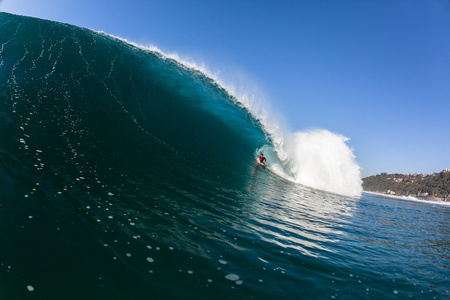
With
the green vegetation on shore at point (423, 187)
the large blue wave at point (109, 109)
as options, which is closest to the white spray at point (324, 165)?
the large blue wave at point (109, 109)

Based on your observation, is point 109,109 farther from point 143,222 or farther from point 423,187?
point 423,187

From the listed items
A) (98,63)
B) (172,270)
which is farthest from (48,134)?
(98,63)

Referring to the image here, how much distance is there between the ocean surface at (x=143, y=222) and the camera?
2865 mm

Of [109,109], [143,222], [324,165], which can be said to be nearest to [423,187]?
[324,165]

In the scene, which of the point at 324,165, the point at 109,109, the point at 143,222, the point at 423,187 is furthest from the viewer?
the point at 423,187

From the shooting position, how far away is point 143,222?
13.6 ft

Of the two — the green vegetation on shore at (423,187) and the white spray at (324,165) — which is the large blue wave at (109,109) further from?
the green vegetation on shore at (423,187)

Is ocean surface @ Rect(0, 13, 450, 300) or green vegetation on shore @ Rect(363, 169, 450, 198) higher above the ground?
green vegetation on shore @ Rect(363, 169, 450, 198)

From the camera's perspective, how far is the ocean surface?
2.87 m

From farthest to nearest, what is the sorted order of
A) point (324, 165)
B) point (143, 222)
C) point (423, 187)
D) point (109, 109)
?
point (423, 187)
point (324, 165)
point (109, 109)
point (143, 222)

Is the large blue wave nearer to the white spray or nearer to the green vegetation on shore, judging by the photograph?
the white spray

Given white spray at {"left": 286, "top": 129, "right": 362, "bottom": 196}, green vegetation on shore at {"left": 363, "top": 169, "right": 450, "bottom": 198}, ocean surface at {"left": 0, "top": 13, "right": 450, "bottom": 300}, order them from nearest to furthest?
ocean surface at {"left": 0, "top": 13, "right": 450, "bottom": 300}
white spray at {"left": 286, "top": 129, "right": 362, "bottom": 196}
green vegetation on shore at {"left": 363, "top": 169, "right": 450, "bottom": 198}

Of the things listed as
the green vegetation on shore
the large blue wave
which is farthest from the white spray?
the green vegetation on shore

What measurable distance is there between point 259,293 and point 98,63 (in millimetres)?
18035
